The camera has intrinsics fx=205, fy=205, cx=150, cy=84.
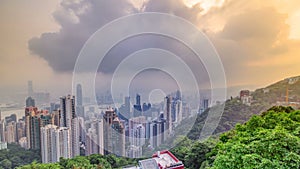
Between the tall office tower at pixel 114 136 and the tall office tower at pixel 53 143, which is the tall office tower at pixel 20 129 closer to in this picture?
the tall office tower at pixel 53 143

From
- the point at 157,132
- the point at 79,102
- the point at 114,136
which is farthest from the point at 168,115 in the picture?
the point at 79,102

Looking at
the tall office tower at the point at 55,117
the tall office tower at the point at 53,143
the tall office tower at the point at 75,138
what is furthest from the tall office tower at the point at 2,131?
the tall office tower at the point at 75,138

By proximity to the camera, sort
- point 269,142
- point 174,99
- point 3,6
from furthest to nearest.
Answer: point 174,99 < point 3,6 < point 269,142

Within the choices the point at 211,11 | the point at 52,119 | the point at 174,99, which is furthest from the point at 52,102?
the point at 211,11

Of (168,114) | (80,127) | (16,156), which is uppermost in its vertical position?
(168,114)

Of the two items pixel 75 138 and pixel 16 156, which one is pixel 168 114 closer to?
pixel 75 138

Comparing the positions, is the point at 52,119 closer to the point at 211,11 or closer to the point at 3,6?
the point at 3,6
